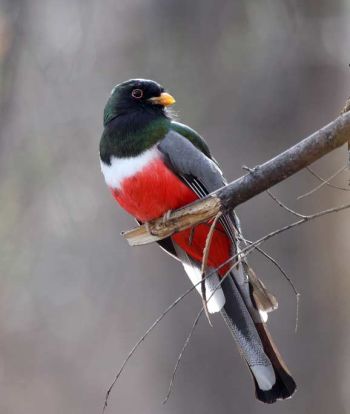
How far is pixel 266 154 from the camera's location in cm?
649

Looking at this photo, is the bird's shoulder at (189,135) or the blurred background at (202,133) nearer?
the bird's shoulder at (189,135)

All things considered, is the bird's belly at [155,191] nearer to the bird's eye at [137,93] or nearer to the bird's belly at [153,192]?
the bird's belly at [153,192]

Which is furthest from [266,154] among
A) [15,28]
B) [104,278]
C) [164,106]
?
[104,278]

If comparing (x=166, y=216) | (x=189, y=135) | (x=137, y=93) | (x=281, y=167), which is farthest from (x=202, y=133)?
(x=281, y=167)

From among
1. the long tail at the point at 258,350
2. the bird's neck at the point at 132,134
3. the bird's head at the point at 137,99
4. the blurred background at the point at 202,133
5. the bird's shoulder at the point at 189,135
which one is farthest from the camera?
the blurred background at the point at 202,133

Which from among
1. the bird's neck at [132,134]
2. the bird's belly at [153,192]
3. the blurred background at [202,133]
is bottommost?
the blurred background at [202,133]

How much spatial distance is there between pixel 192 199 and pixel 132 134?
1.31 feet

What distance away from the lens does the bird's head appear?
4676 mm

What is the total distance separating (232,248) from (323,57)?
2.66 metres

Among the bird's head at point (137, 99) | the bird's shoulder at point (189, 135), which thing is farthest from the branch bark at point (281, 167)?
the bird's head at point (137, 99)

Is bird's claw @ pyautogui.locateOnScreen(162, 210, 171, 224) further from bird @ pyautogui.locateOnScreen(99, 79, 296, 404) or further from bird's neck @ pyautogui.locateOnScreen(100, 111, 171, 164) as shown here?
bird's neck @ pyautogui.locateOnScreen(100, 111, 171, 164)

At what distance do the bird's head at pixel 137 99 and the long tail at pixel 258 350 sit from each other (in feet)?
2.99

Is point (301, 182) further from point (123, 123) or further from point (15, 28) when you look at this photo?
point (15, 28)

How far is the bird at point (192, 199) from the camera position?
418 centimetres
